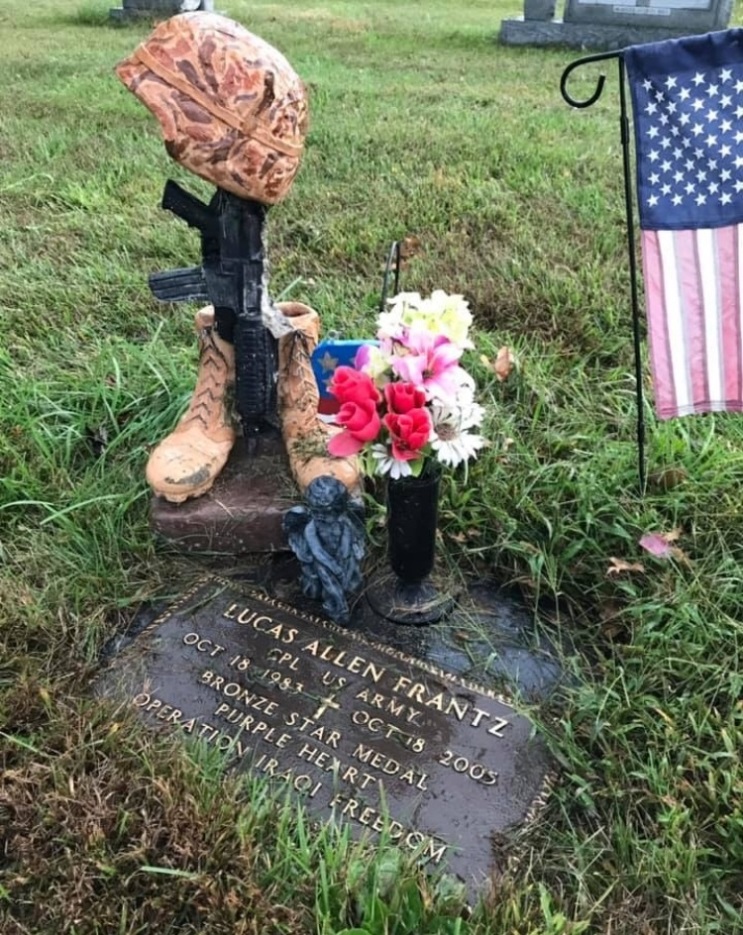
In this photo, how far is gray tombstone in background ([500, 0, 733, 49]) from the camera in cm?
890

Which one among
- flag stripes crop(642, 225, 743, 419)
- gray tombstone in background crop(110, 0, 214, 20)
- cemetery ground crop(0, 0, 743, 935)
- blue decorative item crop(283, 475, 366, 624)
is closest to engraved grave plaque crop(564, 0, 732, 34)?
gray tombstone in background crop(110, 0, 214, 20)

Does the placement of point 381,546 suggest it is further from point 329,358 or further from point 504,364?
point 504,364

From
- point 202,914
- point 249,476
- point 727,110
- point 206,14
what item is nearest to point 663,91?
point 727,110

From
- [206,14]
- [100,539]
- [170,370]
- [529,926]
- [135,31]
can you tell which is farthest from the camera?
[135,31]

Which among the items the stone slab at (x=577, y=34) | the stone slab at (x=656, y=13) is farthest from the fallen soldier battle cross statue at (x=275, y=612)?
the stone slab at (x=656, y=13)

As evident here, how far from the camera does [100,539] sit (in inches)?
101

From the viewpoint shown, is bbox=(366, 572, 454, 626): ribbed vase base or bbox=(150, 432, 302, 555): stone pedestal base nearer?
bbox=(366, 572, 454, 626): ribbed vase base

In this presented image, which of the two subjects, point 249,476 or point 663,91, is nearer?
point 663,91

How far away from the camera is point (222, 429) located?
2.58m

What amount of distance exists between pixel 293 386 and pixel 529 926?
1.47 m

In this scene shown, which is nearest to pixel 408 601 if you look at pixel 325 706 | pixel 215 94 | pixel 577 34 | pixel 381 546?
pixel 381 546

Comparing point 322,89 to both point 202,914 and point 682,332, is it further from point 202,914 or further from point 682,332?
point 202,914

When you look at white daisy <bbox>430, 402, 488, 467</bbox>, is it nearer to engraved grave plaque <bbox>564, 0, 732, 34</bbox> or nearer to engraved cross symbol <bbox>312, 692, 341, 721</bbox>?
engraved cross symbol <bbox>312, 692, 341, 721</bbox>

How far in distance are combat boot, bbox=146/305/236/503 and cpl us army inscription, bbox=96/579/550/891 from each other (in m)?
0.33
